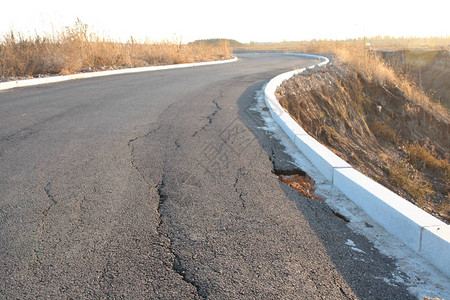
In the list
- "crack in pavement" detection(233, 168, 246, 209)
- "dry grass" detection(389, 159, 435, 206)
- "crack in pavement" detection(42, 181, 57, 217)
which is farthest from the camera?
"dry grass" detection(389, 159, 435, 206)

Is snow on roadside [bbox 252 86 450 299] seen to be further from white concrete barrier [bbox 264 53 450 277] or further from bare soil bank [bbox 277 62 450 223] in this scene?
bare soil bank [bbox 277 62 450 223]

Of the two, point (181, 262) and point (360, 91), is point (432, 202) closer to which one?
point (181, 262)

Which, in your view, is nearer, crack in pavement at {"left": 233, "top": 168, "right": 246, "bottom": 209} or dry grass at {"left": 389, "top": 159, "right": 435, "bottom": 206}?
crack in pavement at {"left": 233, "top": 168, "right": 246, "bottom": 209}

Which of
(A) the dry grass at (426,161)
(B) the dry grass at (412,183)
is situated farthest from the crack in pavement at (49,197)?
(A) the dry grass at (426,161)

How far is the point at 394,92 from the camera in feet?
39.1

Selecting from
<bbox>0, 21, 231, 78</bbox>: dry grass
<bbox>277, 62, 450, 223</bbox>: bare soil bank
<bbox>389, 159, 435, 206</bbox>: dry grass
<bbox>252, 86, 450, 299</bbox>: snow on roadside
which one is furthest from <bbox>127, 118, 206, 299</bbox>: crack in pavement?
<bbox>0, 21, 231, 78</bbox>: dry grass

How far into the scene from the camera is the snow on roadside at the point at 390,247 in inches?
87.5

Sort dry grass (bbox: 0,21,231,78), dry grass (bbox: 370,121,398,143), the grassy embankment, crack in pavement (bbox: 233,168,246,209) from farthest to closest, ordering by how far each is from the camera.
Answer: dry grass (bbox: 0,21,231,78)
dry grass (bbox: 370,121,398,143)
the grassy embankment
crack in pavement (bbox: 233,168,246,209)

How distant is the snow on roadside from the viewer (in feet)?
7.29

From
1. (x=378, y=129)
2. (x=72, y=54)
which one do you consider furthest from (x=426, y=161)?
(x=72, y=54)

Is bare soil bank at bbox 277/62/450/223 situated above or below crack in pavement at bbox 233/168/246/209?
below

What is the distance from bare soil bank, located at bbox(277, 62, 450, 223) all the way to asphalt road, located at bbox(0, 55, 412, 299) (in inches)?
96.6

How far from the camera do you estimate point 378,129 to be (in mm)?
9906

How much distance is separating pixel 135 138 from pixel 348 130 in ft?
17.5
